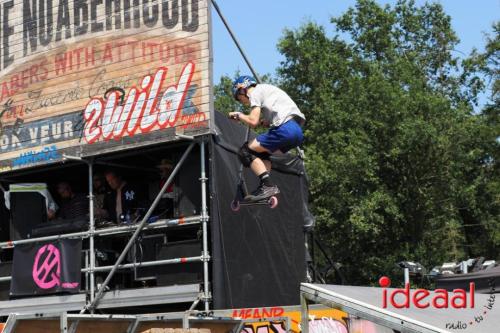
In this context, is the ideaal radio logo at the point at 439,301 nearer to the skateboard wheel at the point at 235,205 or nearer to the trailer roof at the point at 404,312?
the trailer roof at the point at 404,312

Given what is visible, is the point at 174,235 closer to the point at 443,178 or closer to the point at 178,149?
the point at 178,149

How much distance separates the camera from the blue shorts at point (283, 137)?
33.4 ft

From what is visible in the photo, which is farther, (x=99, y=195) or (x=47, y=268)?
(x=99, y=195)

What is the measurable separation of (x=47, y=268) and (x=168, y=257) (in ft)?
6.79

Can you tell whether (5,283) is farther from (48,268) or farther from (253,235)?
(253,235)

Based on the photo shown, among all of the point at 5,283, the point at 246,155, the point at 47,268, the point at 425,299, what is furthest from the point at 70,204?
the point at 425,299

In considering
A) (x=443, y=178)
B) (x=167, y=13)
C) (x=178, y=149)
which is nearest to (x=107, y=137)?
(x=178, y=149)

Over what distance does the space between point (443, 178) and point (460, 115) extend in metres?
3.21

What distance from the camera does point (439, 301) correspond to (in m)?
5.02

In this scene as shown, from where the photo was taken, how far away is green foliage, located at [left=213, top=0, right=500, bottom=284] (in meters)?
27.1

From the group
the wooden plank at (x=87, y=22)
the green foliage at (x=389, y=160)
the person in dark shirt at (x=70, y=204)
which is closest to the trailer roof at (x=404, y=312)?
the wooden plank at (x=87, y=22)

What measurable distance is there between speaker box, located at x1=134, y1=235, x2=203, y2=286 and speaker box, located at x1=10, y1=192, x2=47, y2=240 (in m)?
2.56

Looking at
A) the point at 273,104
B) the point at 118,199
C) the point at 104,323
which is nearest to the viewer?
the point at 104,323

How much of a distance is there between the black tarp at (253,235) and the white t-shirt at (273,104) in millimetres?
1487
